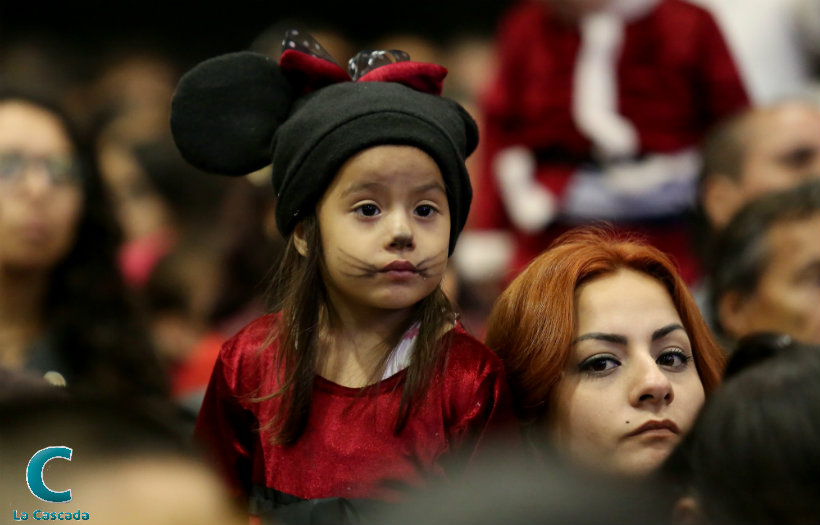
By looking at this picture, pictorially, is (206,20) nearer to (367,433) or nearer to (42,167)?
(42,167)

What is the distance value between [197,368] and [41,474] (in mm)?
1262

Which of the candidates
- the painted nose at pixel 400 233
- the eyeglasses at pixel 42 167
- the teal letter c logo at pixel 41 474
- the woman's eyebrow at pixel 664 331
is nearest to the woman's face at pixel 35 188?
the eyeglasses at pixel 42 167

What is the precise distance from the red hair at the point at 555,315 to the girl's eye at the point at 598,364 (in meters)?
0.03

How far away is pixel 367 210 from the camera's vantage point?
1.41 m

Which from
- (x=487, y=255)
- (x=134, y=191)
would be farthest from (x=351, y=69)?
(x=134, y=191)

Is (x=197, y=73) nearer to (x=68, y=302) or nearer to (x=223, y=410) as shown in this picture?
(x=223, y=410)

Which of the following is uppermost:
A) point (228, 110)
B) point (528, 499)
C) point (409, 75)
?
point (409, 75)

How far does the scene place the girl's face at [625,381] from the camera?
1.36 metres

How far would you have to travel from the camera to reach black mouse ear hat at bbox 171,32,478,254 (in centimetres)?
140

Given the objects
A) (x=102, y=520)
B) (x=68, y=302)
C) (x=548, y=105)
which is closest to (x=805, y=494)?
(x=102, y=520)

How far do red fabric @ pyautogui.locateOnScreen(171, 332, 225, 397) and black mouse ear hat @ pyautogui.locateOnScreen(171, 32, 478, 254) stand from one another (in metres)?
0.72

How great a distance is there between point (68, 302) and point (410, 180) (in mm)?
1067

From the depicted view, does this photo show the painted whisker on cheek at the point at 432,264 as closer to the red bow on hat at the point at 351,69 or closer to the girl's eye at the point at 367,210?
the girl's eye at the point at 367,210

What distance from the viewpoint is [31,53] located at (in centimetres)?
463
